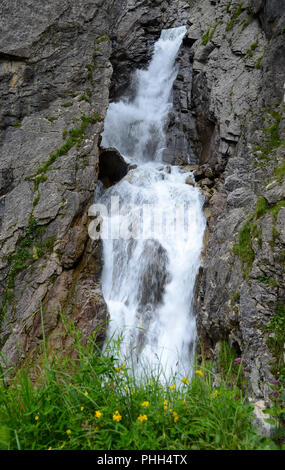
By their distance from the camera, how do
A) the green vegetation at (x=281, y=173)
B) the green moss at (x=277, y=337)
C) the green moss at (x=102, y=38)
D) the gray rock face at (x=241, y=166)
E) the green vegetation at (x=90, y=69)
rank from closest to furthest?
the green moss at (x=277, y=337) < the gray rock face at (x=241, y=166) < the green vegetation at (x=281, y=173) < the green vegetation at (x=90, y=69) < the green moss at (x=102, y=38)

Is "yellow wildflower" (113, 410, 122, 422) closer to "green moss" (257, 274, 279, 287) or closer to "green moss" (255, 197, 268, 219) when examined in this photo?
"green moss" (257, 274, 279, 287)

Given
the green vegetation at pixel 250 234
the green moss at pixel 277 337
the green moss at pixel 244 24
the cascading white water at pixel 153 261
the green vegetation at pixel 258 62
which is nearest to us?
the green moss at pixel 277 337

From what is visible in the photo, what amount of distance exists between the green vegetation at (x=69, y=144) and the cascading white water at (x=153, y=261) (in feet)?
6.58

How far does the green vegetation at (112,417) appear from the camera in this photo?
6.40 ft

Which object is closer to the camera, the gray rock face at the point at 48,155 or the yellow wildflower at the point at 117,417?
the yellow wildflower at the point at 117,417

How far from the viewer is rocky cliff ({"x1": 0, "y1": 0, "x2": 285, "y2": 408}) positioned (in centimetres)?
593

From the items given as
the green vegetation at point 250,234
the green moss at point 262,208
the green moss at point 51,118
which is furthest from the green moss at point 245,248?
the green moss at point 51,118

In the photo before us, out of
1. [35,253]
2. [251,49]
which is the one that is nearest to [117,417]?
[35,253]

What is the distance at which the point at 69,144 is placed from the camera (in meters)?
10.3

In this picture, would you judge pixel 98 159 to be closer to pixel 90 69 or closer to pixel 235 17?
A: pixel 90 69

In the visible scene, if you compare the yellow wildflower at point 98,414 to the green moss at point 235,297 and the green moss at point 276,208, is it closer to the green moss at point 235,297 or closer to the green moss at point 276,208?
the green moss at point 235,297

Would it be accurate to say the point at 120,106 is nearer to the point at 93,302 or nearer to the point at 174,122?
the point at 174,122

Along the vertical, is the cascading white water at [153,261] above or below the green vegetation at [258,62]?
below
